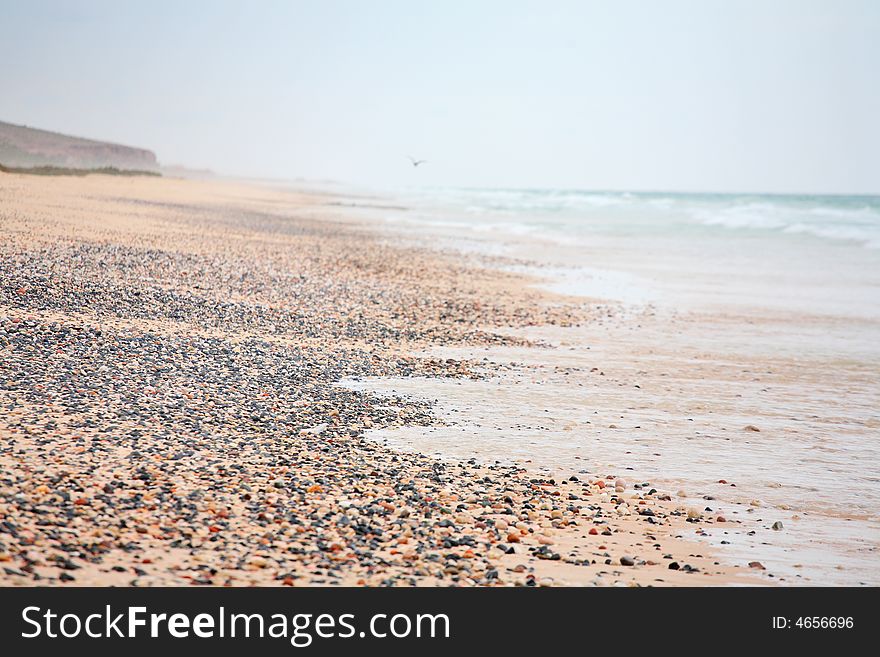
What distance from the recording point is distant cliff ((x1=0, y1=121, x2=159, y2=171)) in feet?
98.0

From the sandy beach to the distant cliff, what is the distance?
20.5 meters

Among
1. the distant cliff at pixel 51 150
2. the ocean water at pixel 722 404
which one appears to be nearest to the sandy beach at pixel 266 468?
the ocean water at pixel 722 404

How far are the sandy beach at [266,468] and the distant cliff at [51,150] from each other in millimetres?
20547

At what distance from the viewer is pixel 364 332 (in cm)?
1082

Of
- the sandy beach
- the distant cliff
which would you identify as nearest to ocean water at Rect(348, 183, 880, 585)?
the sandy beach

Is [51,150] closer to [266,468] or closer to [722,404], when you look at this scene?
[722,404]

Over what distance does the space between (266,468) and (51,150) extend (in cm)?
3394

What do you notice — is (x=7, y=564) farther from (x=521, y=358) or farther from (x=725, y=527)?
(x=521, y=358)

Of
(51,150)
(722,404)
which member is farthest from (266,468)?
→ (51,150)

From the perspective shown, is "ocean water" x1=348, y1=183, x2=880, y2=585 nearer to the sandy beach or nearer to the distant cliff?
the sandy beach

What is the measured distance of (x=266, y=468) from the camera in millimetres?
5688
